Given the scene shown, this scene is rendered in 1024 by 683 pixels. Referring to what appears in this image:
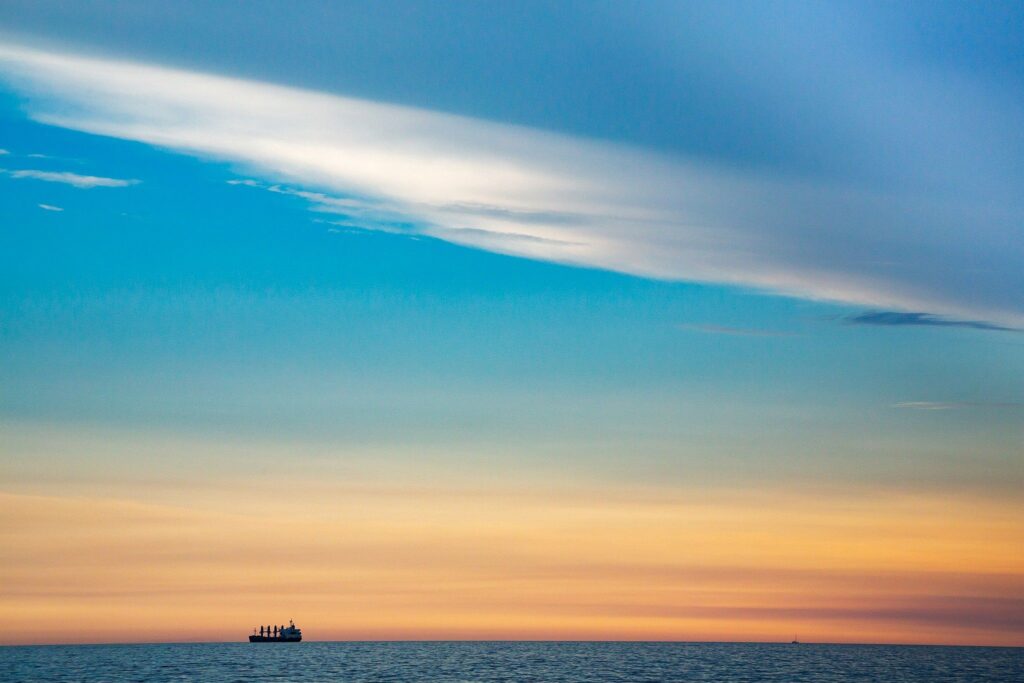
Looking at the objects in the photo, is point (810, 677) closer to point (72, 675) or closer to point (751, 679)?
point (751, 679)

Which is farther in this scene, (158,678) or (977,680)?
(977,680)

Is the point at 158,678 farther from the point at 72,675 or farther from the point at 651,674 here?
the point at 651,674

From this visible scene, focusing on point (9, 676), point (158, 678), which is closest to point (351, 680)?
point (158, 678)

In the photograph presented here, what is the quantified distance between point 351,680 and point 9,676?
65865mm

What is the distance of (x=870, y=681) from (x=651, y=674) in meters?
33.9

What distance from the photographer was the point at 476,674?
185m

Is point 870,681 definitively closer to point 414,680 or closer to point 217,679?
point 414,680

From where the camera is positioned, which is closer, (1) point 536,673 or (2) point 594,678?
(2) point 594,678

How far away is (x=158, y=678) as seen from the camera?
173625mm

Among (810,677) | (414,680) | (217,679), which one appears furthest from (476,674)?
(810,677)

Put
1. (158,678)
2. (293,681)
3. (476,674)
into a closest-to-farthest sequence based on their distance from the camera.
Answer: (293,681) < (158,678) < (476,674)

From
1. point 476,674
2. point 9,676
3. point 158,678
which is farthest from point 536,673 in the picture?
point 9,676

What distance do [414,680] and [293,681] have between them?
1618 cm

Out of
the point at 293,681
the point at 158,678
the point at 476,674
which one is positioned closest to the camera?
the point at 293,681
